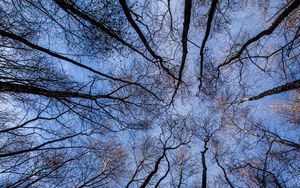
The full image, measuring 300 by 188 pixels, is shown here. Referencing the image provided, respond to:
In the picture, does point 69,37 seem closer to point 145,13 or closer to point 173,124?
point 145,13

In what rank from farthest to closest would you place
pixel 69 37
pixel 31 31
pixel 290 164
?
pixel 290 164
pixel 69 37
pixel 31 31

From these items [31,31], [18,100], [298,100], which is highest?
[298,100]

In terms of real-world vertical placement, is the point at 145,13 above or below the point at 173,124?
above

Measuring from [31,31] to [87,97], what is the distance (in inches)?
88.5

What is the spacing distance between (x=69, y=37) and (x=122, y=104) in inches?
118

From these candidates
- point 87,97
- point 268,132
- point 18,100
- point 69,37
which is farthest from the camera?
point 268,132

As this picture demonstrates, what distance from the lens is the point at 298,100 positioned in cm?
843

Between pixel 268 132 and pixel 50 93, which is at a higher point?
pixel 268 132

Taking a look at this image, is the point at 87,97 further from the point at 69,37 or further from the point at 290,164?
the point at 290,164

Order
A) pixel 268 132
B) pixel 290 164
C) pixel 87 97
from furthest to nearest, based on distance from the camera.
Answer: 1. pixel 268 132
2. pixel 290 164
3. pixel 87 97

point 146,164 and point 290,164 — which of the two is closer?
point 290,164

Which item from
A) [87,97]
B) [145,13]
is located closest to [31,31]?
[87,97]

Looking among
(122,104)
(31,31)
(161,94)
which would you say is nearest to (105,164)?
(122,104)

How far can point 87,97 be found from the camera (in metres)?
4.96
